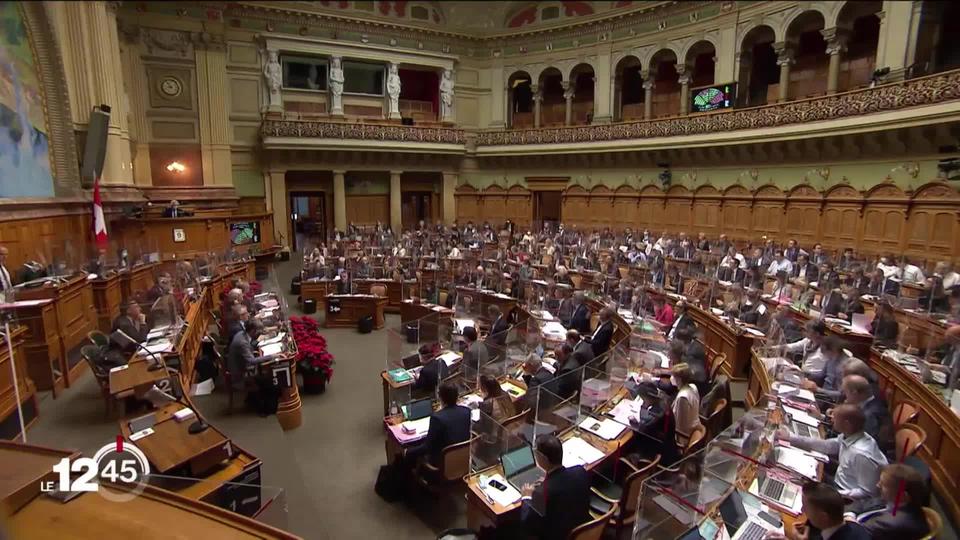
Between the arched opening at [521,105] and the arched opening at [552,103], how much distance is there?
71 cm

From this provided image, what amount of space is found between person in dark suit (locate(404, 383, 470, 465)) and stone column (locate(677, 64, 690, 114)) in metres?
19.5

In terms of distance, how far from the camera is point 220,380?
7.99 meters

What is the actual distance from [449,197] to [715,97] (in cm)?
1277

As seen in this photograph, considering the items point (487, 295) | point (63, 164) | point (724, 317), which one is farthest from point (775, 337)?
point (63, 164)

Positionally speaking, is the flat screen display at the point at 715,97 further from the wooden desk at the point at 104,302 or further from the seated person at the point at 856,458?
the wooden desk at the point at 104,302

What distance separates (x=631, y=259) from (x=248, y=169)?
16658 millimetres

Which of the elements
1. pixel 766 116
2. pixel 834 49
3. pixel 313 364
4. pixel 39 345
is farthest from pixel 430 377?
pixel 834 49

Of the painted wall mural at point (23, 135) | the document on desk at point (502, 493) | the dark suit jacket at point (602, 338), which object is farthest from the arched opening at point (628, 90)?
the document on desk at point (502, 493)

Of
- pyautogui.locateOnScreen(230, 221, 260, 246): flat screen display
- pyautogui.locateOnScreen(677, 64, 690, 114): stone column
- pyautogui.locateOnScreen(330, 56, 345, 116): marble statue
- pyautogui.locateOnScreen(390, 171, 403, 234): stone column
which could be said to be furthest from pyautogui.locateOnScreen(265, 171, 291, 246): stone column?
pyautogui.locateOnScreen(677, 64, 690, 114): stone column

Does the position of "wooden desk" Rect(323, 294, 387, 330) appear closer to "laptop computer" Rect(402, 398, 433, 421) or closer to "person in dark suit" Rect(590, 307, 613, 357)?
"person in dark suit" Rect(590, 307, 613, 357)

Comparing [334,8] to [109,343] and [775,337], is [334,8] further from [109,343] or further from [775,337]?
[775,337]

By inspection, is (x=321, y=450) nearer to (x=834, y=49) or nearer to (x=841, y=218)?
(x=841, y=218)

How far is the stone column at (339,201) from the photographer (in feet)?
74.8

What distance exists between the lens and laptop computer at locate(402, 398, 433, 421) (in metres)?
5.76
